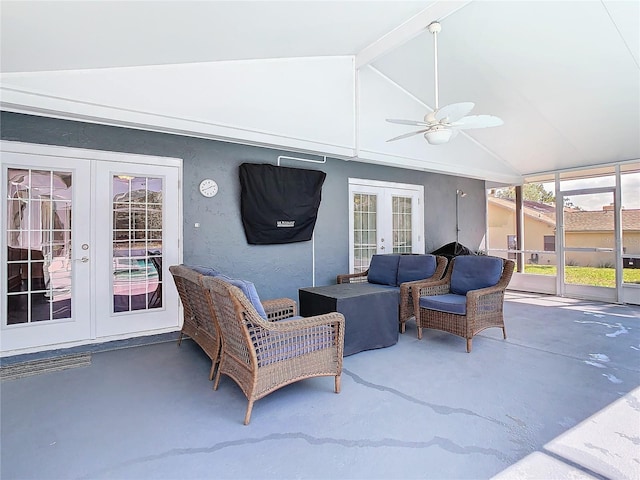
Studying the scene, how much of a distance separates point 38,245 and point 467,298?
4617 mm

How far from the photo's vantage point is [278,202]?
4969 millimetres

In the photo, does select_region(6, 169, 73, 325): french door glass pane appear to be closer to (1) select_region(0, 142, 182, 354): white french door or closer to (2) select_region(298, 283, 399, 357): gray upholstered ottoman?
(1) select_region(0, 142, 182, 354): white french door

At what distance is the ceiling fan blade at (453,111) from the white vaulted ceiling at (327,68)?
1112 millimetres

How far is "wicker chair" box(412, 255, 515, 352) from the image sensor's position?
3.88 m

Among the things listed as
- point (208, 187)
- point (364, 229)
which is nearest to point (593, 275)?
point (364, 229)

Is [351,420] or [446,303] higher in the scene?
[446,303]

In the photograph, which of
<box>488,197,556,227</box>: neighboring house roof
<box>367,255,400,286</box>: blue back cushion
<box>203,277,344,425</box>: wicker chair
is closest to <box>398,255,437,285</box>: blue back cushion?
<box>367,255,400,286</box>: blue back cushion

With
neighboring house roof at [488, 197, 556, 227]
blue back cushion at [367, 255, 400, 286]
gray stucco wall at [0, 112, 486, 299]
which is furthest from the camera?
neighboring house roof at [488, 197, 556, 227]

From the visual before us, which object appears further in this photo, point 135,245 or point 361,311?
point 135,245

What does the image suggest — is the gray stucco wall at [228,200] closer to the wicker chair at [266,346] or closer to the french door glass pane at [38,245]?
the french door glass pane at [38,245]

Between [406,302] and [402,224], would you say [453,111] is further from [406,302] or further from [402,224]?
[402,224]

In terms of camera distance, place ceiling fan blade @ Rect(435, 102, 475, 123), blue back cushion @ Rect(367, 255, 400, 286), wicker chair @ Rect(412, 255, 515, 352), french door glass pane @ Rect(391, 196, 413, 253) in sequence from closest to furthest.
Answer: ceiling fan blade @ Rect(435, 102, 475, 123) → wicker chair @ Rect(412, 255, 515, 352) → blue back cushion @ Rect(367, 255, 400, 286) → french door glass pane @ Rect(391, 196, 413, 253)

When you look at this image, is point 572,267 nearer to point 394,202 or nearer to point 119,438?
point 394,202

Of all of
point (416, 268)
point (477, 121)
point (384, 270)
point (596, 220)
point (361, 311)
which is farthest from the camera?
point (596, 220)
